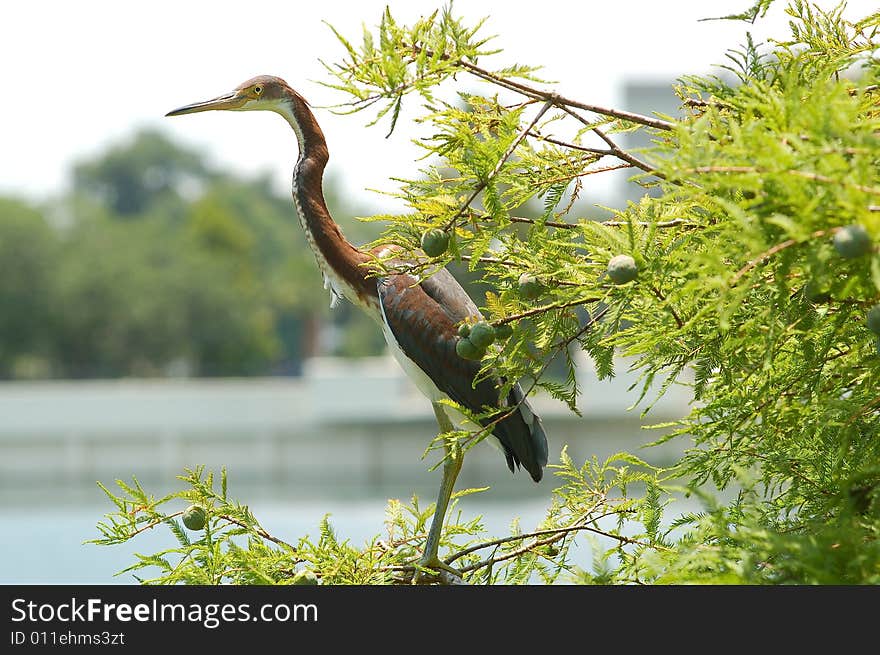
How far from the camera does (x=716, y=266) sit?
1.00 m

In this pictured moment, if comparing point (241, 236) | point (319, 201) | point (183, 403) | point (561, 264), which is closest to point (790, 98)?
point (561, 264)

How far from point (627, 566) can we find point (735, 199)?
59 centimetres

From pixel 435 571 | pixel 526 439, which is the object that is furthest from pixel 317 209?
pixel 435 571

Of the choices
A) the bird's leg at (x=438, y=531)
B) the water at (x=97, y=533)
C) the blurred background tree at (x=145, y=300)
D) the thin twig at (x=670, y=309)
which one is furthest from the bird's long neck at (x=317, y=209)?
the blurred background tree at (x=145, y=300)

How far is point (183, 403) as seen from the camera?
54.1 feet

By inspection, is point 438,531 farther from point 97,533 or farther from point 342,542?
point 97,533

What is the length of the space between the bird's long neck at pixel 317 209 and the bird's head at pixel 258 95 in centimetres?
1

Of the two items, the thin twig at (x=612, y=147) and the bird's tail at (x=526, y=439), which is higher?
the thin twig at (x=612, y=147)

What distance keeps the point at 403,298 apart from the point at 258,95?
477mm

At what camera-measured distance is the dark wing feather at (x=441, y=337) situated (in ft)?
6.74

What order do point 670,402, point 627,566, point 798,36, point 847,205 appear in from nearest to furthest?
point 847,205, point 627,566, point 798,36, point 670,402

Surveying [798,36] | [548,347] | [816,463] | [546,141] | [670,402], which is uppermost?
[670,402]

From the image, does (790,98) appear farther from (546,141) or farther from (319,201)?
(319,201)

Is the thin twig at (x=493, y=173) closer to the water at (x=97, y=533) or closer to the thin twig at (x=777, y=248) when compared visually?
the thin twig at (x=777, y=248)
